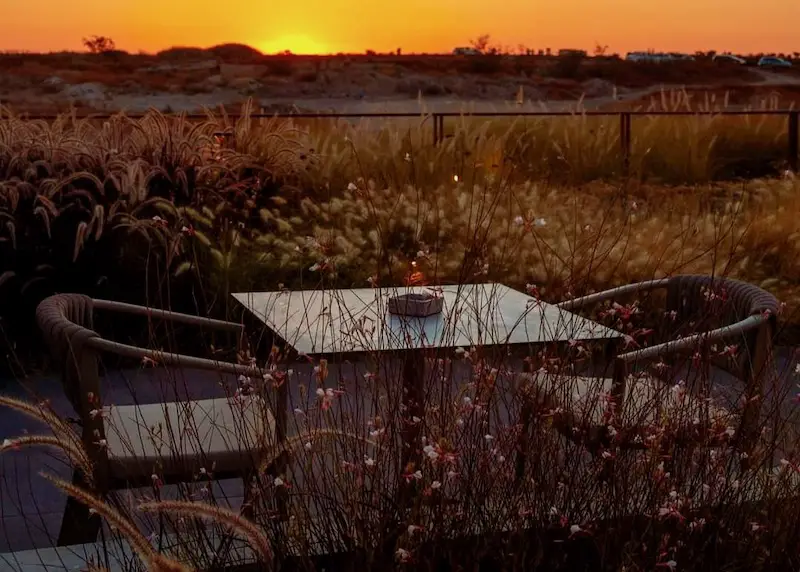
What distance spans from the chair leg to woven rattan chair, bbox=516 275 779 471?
118 centimetres

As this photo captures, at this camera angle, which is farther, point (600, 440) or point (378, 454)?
point (600, 440)

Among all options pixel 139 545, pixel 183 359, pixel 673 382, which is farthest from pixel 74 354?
pixel 673 382

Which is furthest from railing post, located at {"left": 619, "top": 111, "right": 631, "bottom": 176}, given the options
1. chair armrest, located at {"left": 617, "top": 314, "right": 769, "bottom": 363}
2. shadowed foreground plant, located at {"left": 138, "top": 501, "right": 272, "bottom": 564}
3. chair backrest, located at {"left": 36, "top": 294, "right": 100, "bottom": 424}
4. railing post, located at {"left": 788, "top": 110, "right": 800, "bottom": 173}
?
shadowed foreground plant, located at {"left": 138, "top": 501, "right": 272, "bottom": 564}

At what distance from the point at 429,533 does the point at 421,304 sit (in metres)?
1.29

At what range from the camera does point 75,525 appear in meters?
2.99

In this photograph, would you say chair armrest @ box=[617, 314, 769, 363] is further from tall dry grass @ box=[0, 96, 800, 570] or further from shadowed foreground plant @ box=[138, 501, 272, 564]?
shadowed foreground plant @ box=[138, 501, 272, 564]

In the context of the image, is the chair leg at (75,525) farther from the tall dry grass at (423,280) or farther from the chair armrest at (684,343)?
the chair armrest at (684,343)

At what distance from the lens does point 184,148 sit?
6.36 meters

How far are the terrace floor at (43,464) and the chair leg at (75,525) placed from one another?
0.20ft

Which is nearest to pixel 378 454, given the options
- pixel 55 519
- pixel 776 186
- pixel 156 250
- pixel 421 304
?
pixel 421 304

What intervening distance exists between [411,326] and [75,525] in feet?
3.33

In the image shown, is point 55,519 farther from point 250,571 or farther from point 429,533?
point 429,533

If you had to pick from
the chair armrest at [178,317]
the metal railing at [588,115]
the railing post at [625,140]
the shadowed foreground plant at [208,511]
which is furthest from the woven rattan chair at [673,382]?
the railing post at [625,140]

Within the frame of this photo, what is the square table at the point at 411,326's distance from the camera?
2535 mm
